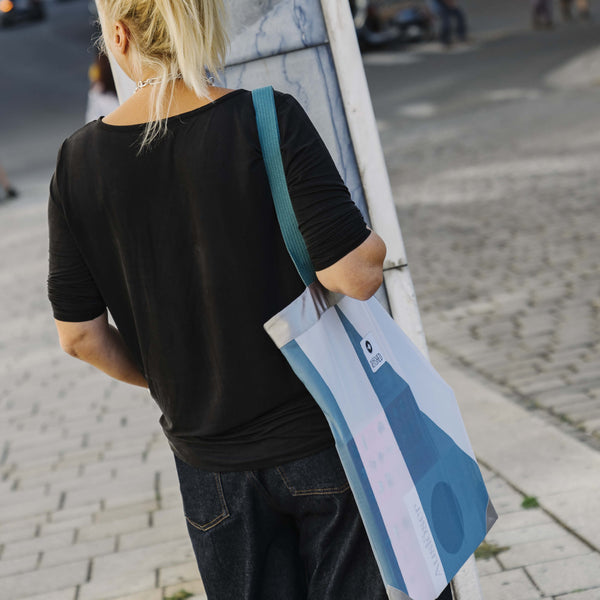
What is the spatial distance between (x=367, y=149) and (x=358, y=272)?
0.90 meters

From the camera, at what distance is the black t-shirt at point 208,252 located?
178cm

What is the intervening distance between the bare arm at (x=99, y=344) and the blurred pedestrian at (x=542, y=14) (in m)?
25.5

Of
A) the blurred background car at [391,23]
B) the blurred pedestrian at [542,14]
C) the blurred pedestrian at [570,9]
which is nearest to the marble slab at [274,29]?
the blurred pedestrian at [542,14]

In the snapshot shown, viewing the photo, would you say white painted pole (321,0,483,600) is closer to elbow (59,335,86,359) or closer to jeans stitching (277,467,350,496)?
jeans stitching (277,467,350,496)

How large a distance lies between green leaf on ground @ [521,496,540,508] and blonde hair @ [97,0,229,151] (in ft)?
8.03

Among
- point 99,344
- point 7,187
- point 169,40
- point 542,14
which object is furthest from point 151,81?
point 542,14

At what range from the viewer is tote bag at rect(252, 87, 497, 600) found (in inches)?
71.6

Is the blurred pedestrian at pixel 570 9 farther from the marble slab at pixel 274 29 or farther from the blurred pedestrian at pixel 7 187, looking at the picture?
the marble slab at pixel 274 29

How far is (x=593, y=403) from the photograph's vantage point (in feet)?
15.6

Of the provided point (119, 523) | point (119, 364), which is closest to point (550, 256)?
point (119, 523)

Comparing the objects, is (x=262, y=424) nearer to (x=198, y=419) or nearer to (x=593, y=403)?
(x=198, y=419)

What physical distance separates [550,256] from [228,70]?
17.6ft

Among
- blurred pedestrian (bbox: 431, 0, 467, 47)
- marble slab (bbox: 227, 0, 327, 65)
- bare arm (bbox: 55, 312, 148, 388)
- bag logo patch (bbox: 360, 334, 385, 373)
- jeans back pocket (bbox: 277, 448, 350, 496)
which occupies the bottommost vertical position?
blurred pedestrian (bbox: 431, 0, 467, 47)

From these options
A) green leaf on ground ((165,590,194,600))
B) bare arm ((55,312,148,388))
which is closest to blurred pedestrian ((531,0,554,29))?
green leaf on ground ((165,590,194,600))
